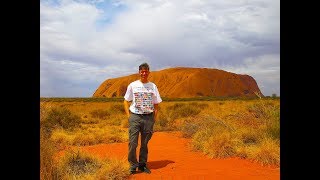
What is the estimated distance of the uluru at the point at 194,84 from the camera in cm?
9325

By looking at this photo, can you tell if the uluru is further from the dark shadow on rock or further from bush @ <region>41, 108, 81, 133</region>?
the dark shadow on rock

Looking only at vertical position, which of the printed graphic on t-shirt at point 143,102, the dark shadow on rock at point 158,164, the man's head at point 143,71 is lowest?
the dark shadow on rock at point 158,164

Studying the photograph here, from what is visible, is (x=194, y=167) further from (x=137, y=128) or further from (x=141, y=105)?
(x=141, y=105)

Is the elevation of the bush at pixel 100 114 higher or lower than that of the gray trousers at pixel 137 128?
lower

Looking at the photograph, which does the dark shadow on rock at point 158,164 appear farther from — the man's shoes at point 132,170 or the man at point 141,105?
the man at point 141,105

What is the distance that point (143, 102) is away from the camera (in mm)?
7254

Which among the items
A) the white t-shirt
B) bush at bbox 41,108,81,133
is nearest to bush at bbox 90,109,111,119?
bush at bbox 41,108,81,133

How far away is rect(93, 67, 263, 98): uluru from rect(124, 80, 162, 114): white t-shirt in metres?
82.1

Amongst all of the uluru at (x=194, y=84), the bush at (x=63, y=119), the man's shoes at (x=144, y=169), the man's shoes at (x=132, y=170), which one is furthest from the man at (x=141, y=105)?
the uluru at (x=194, y=84)

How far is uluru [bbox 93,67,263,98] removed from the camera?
9325 centimetres

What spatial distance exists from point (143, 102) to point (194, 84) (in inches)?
3441

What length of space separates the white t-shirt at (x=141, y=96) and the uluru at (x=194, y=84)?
269 ft

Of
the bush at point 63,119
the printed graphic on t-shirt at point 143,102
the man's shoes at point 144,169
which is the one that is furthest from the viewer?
the bush at point 63,119
